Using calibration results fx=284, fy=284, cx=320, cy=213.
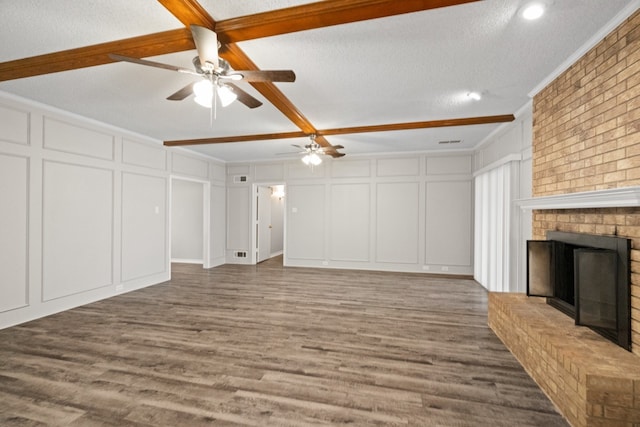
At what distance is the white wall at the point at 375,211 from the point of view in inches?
245

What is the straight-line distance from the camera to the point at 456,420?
6.17ft

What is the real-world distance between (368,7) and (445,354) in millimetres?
2964

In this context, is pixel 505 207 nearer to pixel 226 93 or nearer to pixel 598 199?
pixel 598 199

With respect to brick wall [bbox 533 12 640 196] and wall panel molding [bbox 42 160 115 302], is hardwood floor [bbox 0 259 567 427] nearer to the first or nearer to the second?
wall panel molding [bbox 42 160 115 302]

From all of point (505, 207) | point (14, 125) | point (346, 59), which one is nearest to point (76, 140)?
point (14, 125)

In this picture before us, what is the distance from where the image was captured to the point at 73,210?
13.4 ft

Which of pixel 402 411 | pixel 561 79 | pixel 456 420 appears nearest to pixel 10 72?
pixel 402 411

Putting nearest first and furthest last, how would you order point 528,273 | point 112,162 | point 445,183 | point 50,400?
1. point 50,400
2. point 528,273
3. point 112,162
4. point 445,183

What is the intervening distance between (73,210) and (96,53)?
2711 mm

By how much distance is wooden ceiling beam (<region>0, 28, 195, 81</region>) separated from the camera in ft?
7.12

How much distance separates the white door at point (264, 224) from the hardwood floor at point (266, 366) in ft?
Result: 11.3

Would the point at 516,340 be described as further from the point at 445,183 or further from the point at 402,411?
the point at 445,183

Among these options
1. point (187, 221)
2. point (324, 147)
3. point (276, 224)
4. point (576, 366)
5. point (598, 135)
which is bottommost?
point (576, 366)

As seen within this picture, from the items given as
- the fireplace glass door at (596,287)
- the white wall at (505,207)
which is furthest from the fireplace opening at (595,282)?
the white wall at (505,207)
